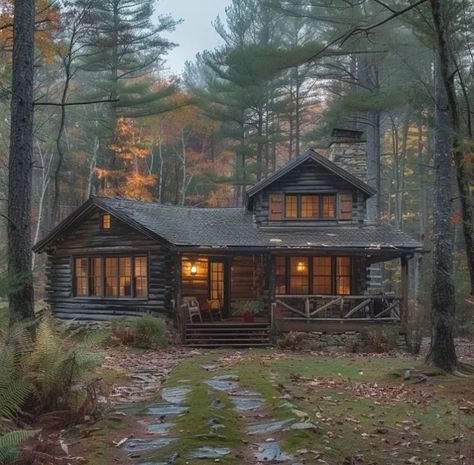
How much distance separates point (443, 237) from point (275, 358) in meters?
5.68

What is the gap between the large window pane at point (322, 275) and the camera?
2069 centimetres

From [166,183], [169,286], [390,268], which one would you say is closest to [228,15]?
[166,183]

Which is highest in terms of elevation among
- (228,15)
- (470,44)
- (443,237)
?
(228,15)

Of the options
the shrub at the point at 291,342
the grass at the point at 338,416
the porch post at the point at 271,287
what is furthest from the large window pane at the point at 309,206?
the grass at the point at 338,416

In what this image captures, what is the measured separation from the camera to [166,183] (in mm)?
38844

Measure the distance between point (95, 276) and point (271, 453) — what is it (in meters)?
16.4

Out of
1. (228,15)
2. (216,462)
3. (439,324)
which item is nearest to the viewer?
(216,462)

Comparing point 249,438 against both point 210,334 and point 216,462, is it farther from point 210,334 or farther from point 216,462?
point 210,334

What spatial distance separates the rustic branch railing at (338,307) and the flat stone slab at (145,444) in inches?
485

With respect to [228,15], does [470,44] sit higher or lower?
lower

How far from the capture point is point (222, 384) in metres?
9.98

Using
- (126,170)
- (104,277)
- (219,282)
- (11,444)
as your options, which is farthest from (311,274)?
(126,170)

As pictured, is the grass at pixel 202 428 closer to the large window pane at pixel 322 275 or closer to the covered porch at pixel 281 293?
the covered porch at pixel 281 293

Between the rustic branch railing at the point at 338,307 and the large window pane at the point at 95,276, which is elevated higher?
the large window pane at the point at 95,276
